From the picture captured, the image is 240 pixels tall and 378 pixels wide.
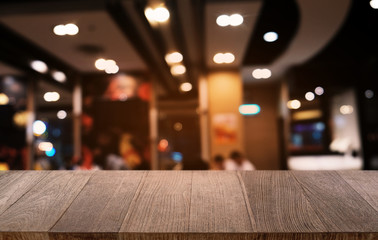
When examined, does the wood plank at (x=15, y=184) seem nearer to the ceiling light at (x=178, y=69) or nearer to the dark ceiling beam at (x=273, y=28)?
the dark ceiling beam at (x=273, y=28)

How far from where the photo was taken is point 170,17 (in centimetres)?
450

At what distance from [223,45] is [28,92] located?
4.39 metres

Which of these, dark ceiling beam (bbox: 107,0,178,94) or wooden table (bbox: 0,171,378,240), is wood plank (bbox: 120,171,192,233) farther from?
dark ceiling beam (bbox: 107,0,178,94)

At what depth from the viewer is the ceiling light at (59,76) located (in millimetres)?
6855

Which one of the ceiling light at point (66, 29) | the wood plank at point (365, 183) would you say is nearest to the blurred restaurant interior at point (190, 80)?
the ceiling light at point (66, 29)

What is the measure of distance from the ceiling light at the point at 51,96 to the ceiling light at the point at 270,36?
16.9 feet

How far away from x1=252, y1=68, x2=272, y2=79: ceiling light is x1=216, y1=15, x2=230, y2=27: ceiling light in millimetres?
3377

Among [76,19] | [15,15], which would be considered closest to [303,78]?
[76,19]

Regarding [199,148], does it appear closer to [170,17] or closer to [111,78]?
[111,78]

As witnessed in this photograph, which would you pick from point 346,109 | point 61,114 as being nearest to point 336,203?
point 346,109

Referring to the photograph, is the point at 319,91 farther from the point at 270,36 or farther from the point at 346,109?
the point at 270,36

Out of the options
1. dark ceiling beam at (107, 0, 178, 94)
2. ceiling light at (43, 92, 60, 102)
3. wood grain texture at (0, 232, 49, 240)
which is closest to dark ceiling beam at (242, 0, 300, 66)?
dark ceiling beam at (107, 0, 178, 94)

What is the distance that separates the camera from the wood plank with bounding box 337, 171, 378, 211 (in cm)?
83

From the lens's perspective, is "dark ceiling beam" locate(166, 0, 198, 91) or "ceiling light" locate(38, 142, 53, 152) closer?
"dark ceiling beam" locate(166, 0, 198, 91)
